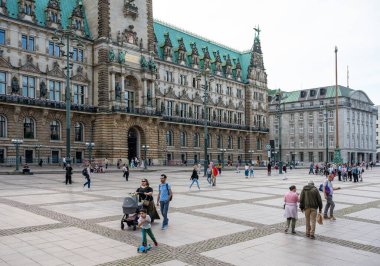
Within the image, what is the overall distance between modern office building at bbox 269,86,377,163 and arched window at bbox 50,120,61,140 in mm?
65429

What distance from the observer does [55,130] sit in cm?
5356

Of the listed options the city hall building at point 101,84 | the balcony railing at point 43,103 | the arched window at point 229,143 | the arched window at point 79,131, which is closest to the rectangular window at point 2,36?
the city hall building at point 101,84

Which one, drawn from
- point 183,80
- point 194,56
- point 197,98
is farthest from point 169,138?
point 194,56

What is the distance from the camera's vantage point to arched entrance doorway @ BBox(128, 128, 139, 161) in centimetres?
6189

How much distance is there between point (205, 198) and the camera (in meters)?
20.5

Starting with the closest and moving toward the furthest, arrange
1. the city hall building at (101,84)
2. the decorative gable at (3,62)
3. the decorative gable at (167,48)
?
the decorative gable at (3,62)
the city hall building at (101,84)
the decorative gable at (167,48)

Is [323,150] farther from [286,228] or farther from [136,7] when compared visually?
[286,228]

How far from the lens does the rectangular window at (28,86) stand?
166 ft

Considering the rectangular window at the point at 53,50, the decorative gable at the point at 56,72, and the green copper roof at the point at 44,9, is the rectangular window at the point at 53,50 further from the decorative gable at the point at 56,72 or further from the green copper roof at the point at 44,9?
the green copper roof at the point at 44,9

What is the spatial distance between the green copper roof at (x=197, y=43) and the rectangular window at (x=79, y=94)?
66.3 ft

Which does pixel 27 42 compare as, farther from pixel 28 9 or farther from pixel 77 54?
pixel 77 54

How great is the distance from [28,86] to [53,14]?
1173 centimetres

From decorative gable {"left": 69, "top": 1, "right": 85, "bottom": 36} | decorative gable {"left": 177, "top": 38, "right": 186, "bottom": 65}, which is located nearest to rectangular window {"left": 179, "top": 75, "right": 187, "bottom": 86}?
decorative gable {"left": 177, "top": 38, "right": 186, "bottom": 65}

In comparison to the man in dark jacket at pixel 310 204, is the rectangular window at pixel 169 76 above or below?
above
